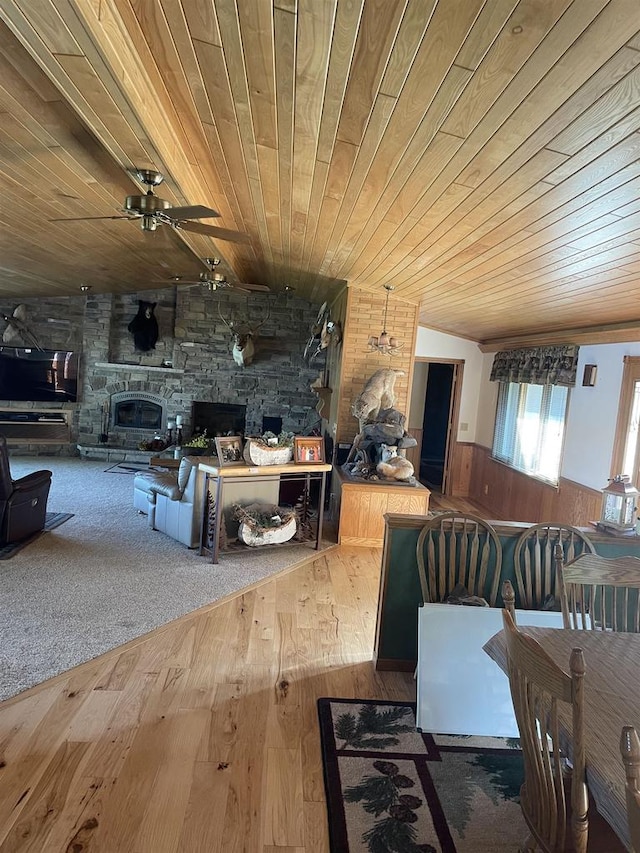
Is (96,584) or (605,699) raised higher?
(605,699)

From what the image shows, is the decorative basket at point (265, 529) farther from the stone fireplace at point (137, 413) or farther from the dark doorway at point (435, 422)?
the dark doorway at point (435, 422)

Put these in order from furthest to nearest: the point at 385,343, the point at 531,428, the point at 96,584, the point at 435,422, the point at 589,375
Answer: the point at 435,422 < the point at 531,428 < the point at 385,343 < the point at 589,375 < the point at 96,584

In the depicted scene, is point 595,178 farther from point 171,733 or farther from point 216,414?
point 216,414

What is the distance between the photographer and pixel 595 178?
2264mm

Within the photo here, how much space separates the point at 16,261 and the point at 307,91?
18.2 ft

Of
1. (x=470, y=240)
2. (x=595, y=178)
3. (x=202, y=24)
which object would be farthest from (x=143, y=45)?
(x=470, y=240)

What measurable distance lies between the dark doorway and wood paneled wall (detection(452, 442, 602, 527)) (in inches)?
33.4

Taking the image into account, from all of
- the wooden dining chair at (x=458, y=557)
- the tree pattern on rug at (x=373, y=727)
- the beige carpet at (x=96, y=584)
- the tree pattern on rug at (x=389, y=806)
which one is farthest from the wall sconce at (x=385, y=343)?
the tree pattern on rug at (x=389, y=806)

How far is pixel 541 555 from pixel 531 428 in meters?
4.25

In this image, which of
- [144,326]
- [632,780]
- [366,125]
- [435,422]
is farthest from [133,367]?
[632,780]

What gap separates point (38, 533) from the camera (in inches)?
207

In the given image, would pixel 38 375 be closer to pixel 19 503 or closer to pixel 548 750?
pixel 19 503

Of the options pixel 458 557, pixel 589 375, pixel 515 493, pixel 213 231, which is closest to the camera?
pixel 458 557

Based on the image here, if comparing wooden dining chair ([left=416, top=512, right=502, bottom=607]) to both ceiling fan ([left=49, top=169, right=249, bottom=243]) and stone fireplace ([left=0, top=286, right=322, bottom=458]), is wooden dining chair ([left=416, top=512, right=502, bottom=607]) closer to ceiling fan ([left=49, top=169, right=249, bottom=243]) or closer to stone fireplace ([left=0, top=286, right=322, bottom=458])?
ceiling fan ([left=49, top=169, right=249, bottom=243])
